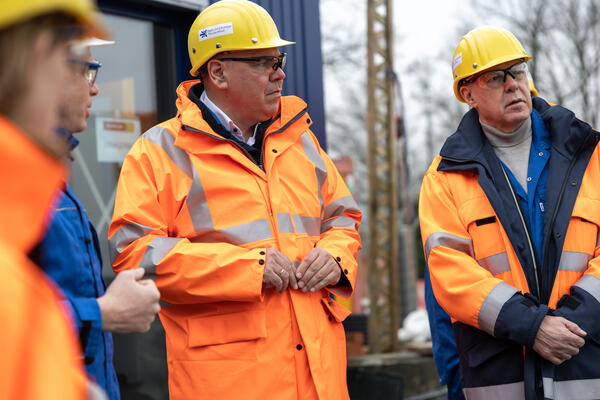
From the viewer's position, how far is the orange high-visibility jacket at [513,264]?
2.93 m

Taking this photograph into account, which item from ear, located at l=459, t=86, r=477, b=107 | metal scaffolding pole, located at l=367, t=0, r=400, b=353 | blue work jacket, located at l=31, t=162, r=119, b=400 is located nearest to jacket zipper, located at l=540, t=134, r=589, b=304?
ear, located at l=459, t=86, r=477, b=107

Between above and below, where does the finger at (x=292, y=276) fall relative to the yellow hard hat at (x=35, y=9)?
below

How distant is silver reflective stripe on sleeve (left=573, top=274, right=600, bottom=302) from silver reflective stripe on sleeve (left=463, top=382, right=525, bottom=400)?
0.49m

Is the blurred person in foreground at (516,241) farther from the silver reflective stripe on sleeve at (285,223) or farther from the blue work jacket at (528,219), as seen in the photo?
the silver reflective stripe on sleeve at (285,223)

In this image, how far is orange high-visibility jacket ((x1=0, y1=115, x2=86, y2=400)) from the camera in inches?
35.0

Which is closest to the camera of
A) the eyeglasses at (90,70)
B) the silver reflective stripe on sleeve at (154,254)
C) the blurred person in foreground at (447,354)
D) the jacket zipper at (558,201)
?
the eyeglasses at (90,70)

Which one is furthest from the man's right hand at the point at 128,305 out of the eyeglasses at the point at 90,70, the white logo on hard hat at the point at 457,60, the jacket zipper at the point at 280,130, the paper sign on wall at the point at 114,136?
the paper sign on wall at the point at 114,136

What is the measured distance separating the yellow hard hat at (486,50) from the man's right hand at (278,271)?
55.6 inches

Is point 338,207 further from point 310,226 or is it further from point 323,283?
point 323,283

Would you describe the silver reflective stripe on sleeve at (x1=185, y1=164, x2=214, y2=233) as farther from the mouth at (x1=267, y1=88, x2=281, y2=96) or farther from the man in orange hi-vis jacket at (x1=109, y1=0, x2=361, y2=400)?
the mouth at (x1=267, y1=88, x2=281, y2=96)

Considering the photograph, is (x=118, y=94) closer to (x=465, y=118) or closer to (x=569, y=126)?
(x=465, y=118)

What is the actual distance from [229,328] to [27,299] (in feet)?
6.62

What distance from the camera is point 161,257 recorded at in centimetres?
283

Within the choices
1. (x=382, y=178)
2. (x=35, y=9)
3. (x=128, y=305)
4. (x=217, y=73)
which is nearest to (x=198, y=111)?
(x=217, y=73)
